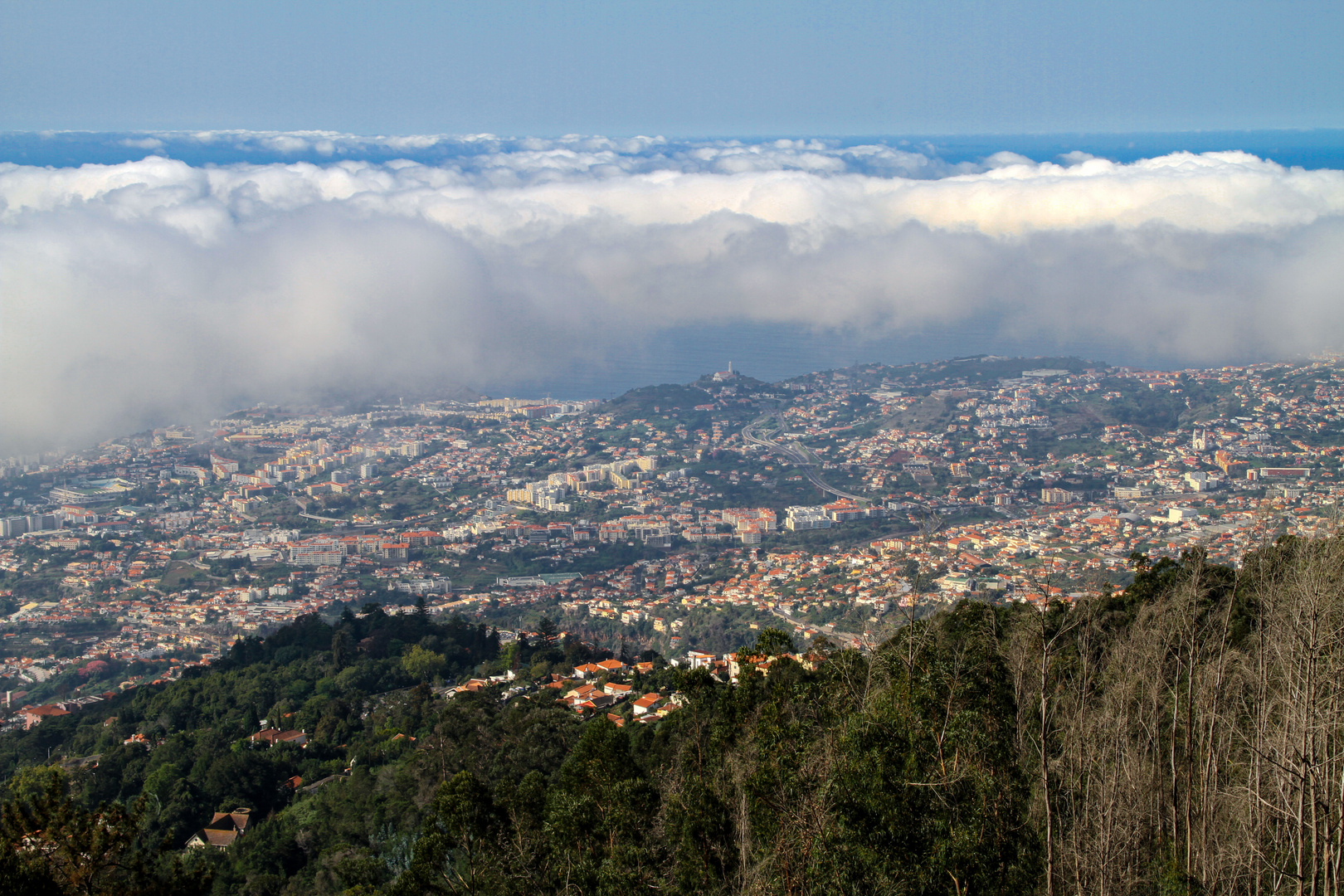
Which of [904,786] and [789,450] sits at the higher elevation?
[904,786]

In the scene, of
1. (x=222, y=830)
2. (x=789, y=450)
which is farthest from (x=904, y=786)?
(x=789, y=450)

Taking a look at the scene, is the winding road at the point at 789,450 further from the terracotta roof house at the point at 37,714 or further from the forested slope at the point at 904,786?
the terracotta roof house at the point at 37,714

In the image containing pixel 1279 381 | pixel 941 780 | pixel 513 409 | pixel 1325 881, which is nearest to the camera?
pixel 1325 881

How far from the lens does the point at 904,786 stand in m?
4.75

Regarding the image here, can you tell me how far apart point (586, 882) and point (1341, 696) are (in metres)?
4.02

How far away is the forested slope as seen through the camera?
4.27 m

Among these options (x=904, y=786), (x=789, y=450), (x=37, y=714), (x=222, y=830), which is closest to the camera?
(x=904, y=786)

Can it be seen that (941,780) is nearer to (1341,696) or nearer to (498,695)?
(1341,696)

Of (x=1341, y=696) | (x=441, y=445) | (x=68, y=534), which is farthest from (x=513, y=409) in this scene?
(x=1341, y=696)

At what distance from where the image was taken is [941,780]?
4641 millimetres

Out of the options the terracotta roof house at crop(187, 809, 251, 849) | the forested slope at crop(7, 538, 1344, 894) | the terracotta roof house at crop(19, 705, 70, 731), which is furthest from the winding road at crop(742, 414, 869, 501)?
the terracotta roof house at crop(19, 705, 70, 731)

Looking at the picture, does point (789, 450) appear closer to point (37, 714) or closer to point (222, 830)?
point (37, 714)

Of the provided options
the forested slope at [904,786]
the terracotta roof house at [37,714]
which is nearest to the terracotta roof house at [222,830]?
the forested slope at [904,786]

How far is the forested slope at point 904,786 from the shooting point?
168 inches
